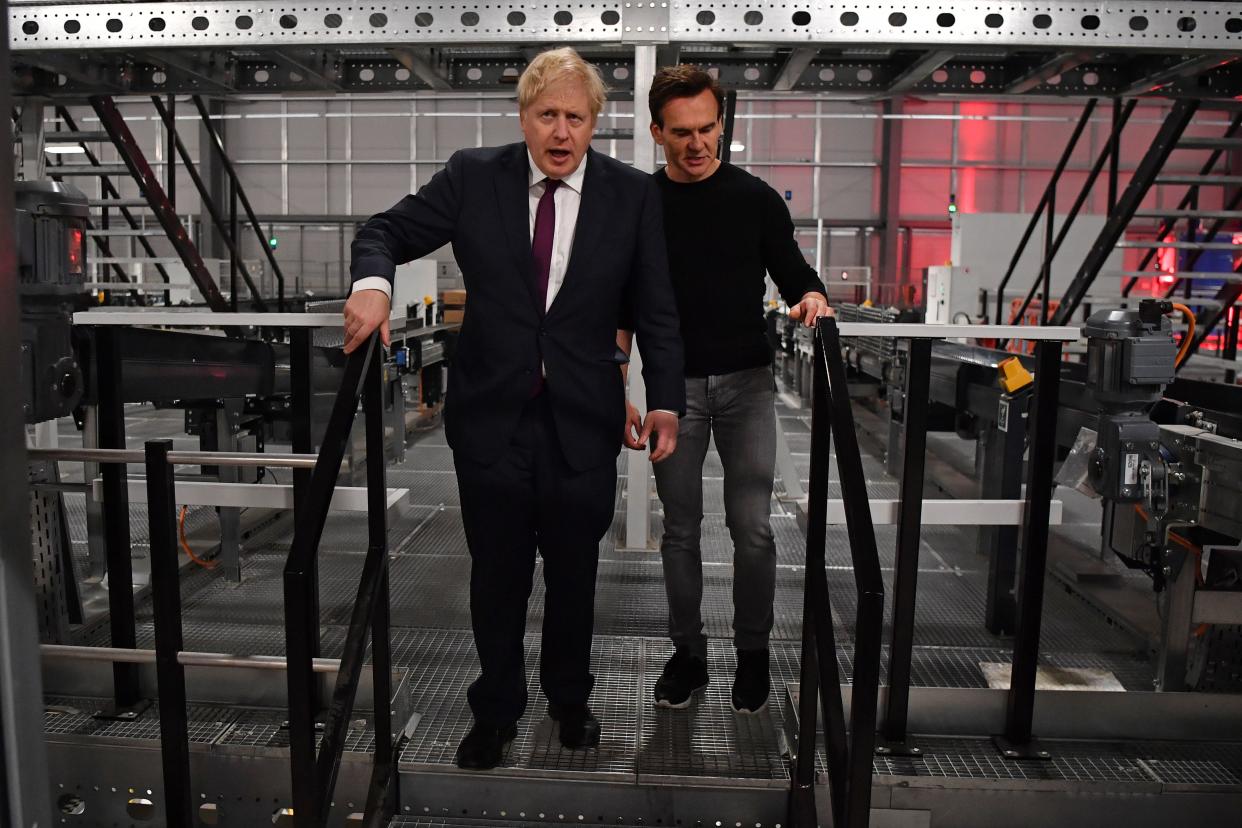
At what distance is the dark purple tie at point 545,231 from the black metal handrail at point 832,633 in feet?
1.95

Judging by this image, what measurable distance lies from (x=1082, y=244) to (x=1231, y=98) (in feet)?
18.3

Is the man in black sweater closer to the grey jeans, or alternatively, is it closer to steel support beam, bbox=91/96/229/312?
the grey jeans

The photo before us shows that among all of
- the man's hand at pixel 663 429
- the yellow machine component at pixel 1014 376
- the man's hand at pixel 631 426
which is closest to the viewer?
the man's hand at pixel 663 429

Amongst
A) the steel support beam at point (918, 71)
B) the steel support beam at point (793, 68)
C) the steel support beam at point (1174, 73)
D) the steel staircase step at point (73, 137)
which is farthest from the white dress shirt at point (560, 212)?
the steel staircase step at point (73, 137)

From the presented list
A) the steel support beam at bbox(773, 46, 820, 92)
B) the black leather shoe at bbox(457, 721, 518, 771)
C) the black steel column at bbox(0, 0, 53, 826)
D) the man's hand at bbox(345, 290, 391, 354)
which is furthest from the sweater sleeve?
the steel support beam at bbox(773, 46, 820, 92)

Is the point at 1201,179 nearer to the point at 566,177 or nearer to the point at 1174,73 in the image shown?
the point at 1174,73

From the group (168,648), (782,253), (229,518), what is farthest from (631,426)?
(229,518)

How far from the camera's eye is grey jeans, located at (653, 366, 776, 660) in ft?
7.63

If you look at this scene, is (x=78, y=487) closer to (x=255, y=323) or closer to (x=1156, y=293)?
(x=255, y=323)

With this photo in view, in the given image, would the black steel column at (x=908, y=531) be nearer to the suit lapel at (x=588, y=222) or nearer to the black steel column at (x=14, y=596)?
the suit lapel at (x=588, y=222)

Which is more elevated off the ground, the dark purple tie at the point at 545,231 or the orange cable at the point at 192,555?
the dark purple tie at the point at 545,231

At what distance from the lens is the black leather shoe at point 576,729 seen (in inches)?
88.7

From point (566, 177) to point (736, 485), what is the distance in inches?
34.7

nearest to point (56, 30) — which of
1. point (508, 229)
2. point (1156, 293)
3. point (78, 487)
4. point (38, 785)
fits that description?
point (78, 487)
